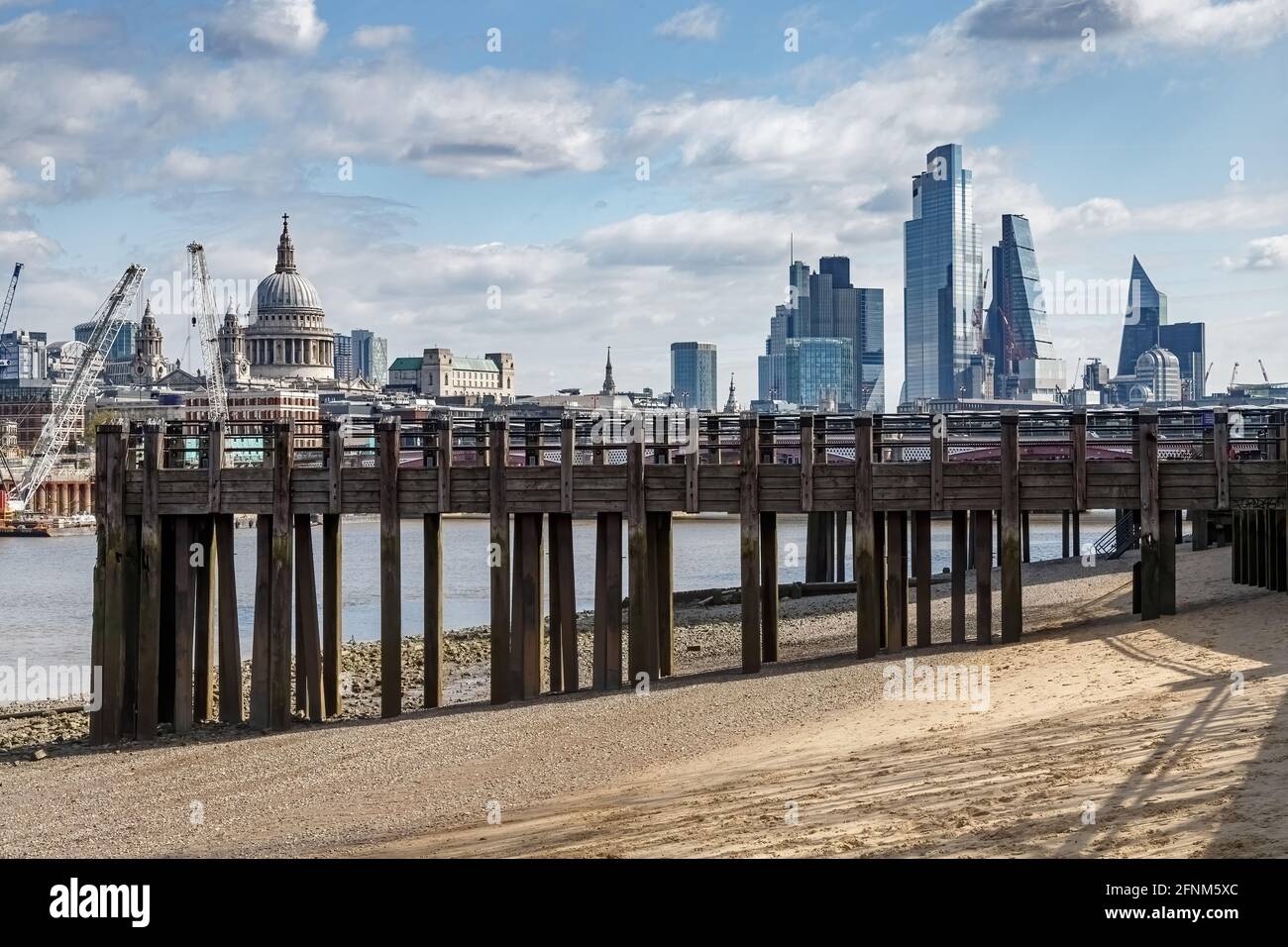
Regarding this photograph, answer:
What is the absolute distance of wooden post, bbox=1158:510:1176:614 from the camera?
2445cm

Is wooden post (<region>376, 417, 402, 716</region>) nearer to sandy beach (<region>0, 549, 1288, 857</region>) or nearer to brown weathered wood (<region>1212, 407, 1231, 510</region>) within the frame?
sandy beach (<region>0, 549, 1288, 857</region>)

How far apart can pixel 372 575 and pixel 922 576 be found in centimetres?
4800

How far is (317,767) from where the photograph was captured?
21109 millimetres

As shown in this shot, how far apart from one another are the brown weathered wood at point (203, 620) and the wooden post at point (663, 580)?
7.87 m

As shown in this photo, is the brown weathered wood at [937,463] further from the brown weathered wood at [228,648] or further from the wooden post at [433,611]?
the brown weathered wood at [228,648]

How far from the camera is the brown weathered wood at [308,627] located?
25.8 metres

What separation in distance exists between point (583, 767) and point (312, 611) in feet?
29.3

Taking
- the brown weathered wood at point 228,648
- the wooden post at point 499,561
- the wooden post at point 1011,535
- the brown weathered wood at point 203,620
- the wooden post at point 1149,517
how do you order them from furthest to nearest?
the brown weathered wood at point 203,620
the brown weathered wood at point 228,648
the wooden post at point 499,561
the wooden post at point 1011,535
the wooden post at point 1149,517

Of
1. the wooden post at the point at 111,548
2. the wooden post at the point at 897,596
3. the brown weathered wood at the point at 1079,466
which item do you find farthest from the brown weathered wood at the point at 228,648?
the brown weathered wood at the point at 1079,466

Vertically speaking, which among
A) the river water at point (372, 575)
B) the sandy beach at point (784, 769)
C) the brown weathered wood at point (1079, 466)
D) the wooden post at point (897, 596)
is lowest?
the river water at point (372, 575)

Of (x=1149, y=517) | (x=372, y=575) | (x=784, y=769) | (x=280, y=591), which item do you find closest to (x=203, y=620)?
(x=280, y=591)

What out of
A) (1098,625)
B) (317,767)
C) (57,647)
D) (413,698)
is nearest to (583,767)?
(317,767)

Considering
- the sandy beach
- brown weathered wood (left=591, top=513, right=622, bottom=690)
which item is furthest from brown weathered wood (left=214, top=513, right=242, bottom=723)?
brown weathered wood (left=591, top=513, right=622, bottom=690)
